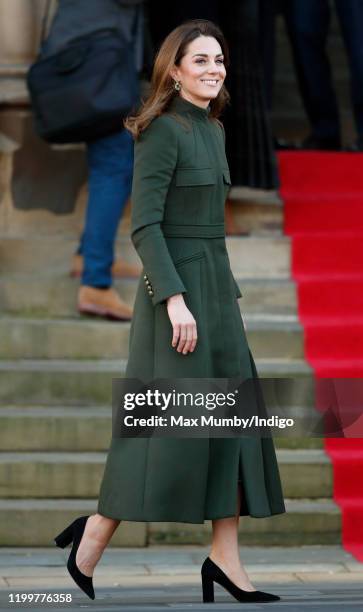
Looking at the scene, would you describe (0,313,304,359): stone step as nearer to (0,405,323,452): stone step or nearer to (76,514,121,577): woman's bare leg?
(0,405,323,452): stone step

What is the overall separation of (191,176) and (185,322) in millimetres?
471

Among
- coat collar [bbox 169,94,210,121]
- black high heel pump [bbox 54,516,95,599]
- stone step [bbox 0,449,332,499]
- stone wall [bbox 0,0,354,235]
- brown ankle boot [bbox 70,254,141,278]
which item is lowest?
stone step [bbox 0,449,332,499]

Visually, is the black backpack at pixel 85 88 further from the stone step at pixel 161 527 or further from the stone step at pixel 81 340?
the stone step at pixel 161 527

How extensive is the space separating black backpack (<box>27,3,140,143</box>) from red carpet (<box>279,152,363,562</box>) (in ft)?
4.09

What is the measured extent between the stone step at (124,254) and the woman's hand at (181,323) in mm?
2988

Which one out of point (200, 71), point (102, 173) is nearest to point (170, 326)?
point (200, 71)

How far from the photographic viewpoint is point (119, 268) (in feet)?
27.4

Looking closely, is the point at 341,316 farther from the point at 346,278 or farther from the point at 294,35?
the point at 294,35

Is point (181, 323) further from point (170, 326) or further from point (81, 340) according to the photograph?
point (81, 340)

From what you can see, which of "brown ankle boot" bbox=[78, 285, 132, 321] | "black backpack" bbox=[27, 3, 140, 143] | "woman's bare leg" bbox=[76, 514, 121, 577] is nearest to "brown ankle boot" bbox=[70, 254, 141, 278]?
"brown ankle boot" bbox=[78, 285, 132, 321]

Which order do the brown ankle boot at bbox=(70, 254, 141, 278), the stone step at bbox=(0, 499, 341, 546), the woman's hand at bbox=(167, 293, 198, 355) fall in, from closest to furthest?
1. the woman's hand at bbox=(167, 293, 198, 355)
2. the stone step at bbox=(0, 499, 341, 546)
3. the brown ankle boot at bbox=(70, 254, 141, 278)

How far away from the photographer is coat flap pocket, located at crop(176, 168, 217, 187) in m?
5.49

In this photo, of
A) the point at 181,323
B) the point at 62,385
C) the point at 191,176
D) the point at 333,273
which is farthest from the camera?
the point at 333,273

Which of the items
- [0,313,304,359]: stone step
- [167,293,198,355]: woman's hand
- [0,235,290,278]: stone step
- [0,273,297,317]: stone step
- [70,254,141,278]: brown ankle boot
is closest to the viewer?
[167,293,198,355]: woman's hand
